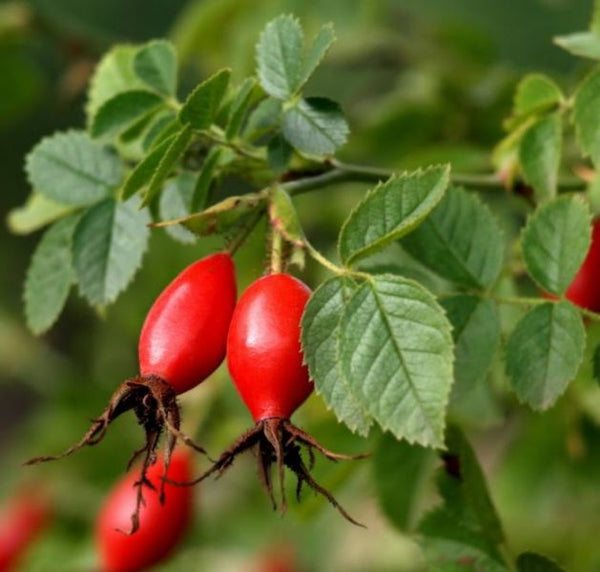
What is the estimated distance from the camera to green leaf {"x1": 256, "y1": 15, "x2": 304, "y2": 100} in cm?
138

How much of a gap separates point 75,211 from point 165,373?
0.53 meters

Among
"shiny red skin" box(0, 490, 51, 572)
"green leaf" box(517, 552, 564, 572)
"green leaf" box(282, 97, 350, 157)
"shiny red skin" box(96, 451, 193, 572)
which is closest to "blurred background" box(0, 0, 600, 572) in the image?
"shiny red skin" box(0, 490, 51, 572)

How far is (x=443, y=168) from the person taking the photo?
1.28m

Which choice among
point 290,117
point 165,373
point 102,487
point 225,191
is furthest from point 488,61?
point 165,373

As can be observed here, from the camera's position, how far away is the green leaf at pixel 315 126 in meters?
1.37

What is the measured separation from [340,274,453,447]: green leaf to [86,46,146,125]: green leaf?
707 mm

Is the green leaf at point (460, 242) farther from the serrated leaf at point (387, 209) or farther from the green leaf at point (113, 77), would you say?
the green leaf at point (113, 77)

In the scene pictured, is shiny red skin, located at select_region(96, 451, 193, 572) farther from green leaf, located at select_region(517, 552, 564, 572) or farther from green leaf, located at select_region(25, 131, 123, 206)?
green leaf, located at select_region(517, 552, 564, 572)

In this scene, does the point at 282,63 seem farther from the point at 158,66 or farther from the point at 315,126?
the point at 158,66

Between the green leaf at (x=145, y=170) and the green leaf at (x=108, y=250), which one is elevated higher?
the green leaf at (x=145, y=170)

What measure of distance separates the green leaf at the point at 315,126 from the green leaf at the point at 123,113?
0.80 feet

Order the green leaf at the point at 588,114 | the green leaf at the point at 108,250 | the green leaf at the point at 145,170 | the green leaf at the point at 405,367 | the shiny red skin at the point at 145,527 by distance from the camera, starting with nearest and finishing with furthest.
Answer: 1. the green leaf at the point at 405,367
2. the green leaf at the point at 145,170
3. the green leaf at the point at 588,114
4. the green leaf at the point at 108,250
5. the shiny red skin at the point at 145,527

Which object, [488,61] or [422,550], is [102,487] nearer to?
[488,61]

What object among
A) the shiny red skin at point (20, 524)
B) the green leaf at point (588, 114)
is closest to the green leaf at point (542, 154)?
the green leaf at point (588, 114)
